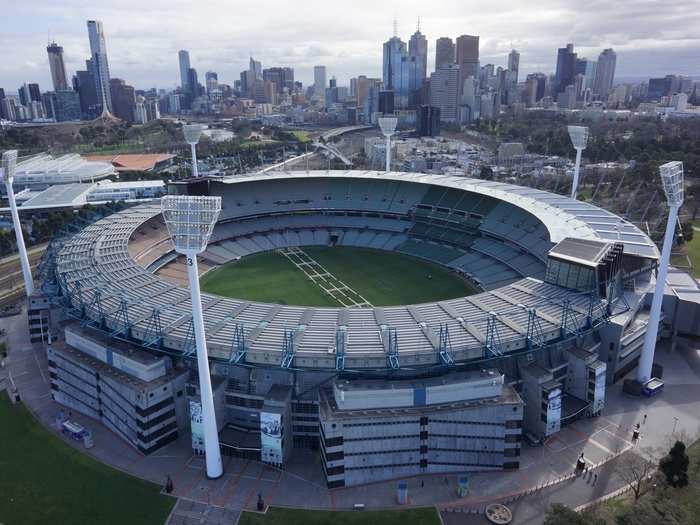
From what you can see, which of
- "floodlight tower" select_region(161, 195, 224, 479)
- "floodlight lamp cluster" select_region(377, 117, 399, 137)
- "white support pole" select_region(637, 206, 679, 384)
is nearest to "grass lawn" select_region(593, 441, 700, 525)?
"white support pole" select_region(637, 206, 679, 384)

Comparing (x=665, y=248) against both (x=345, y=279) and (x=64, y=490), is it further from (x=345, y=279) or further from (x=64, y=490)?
(x=64, y=490)

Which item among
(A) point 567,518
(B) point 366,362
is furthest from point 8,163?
(A) point 567,518

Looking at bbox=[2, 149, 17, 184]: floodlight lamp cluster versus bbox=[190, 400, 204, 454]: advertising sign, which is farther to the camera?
bbox=[2, 149, 17, 184]: floodlight lamp cluster

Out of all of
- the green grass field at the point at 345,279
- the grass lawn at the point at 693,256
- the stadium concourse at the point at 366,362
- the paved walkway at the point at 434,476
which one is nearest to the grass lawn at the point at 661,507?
the paved walkway at the point at 434,476

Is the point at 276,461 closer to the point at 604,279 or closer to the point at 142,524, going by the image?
the point at 142,524

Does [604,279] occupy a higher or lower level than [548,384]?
higher

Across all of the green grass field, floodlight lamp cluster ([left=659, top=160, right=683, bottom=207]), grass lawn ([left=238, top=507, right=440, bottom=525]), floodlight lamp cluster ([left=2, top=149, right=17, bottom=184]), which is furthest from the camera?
the green grass field

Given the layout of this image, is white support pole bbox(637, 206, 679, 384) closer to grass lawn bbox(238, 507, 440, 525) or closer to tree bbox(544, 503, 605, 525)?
tree bbox(544, 503, 605, 525)

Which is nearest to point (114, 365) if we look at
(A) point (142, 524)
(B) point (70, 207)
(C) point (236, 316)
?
(C) point (236, 316)
